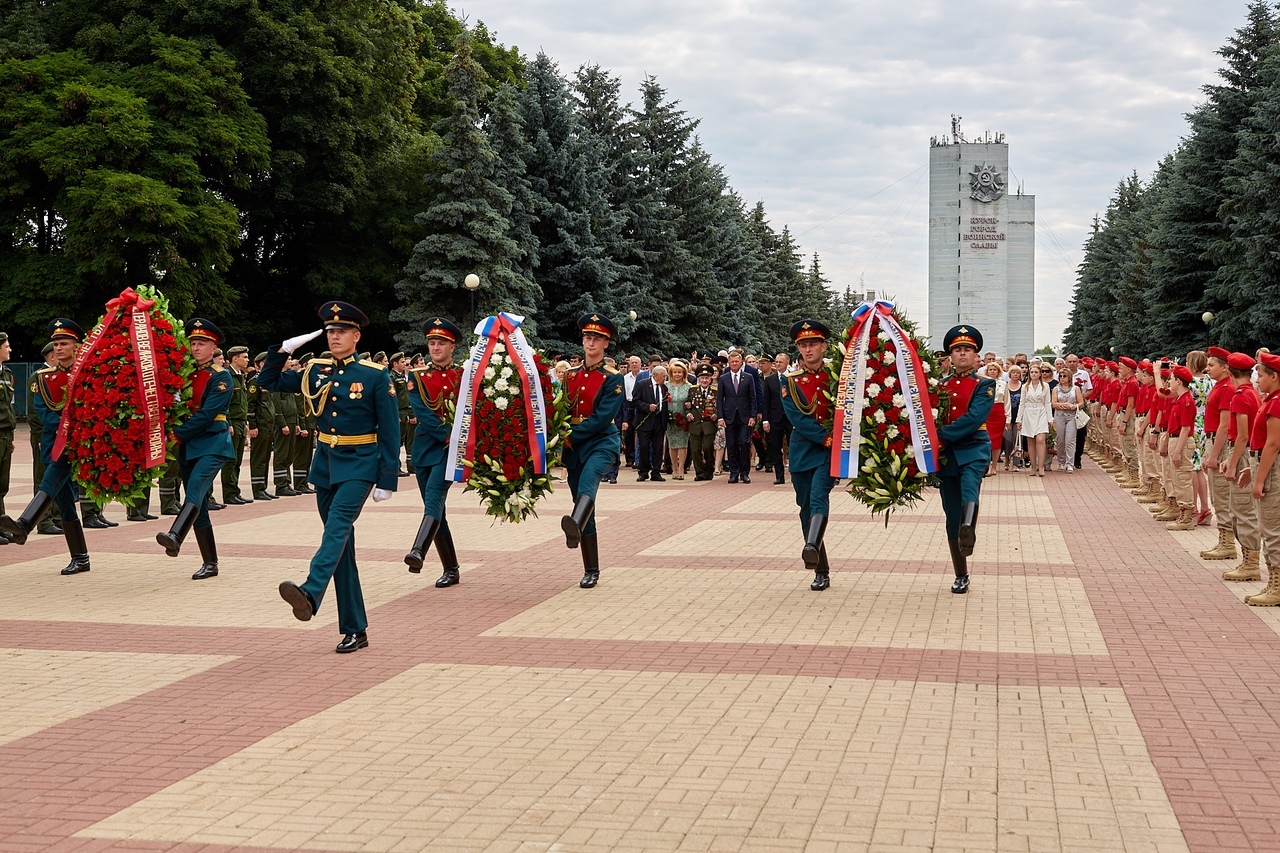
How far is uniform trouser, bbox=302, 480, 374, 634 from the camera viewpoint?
26.3ft

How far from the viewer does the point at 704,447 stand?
78.9 ft

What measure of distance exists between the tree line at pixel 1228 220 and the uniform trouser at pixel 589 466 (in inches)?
1394

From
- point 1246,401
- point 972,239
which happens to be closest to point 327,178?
point 1246,401

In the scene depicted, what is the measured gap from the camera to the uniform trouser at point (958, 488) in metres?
10.6

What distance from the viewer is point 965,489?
10594 millimetres

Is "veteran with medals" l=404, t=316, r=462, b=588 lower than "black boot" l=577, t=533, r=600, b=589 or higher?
higher

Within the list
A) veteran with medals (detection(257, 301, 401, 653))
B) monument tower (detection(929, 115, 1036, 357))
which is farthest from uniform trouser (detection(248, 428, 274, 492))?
monument tower (detection(929, 115, 1036, 357))

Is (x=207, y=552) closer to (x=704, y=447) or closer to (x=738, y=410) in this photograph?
(x=738, y=410)

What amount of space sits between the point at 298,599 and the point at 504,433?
11.2 ft

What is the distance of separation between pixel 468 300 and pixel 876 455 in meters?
32.7

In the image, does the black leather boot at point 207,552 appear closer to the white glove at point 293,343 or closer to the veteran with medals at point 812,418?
the white glove at point 293,343

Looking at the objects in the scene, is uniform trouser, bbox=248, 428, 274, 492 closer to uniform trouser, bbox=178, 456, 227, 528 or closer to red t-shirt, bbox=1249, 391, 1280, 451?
uniform trouser, bbox=178, 456, 227, 528

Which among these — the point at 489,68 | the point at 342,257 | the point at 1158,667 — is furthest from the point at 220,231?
the point at 1158,667

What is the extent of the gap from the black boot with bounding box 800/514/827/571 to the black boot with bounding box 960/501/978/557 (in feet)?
3.57
